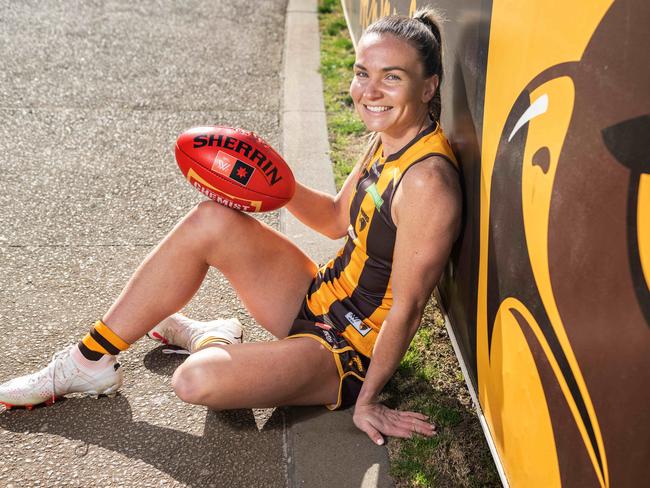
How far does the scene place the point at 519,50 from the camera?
1.93m

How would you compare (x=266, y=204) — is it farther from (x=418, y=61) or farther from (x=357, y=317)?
(x=418, y=61)

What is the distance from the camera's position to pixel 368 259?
2734mm

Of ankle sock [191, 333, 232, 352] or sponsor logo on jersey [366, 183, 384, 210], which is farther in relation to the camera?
ankle sock [191, 333, 232, 352]

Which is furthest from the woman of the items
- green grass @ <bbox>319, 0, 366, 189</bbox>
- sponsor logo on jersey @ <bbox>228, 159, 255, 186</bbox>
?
green grass @ <bbox>319, 0, 366, 189</bbox>

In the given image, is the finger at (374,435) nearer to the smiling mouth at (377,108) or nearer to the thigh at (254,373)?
the thigh at (254,373)

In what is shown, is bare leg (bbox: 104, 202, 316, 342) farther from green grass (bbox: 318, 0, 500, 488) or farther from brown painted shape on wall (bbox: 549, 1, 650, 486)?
brown painted shape on wall (bbox: 549, 1, 650, 486)

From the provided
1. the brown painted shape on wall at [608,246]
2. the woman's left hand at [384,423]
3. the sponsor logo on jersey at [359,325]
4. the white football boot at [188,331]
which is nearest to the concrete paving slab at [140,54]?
the white football boot at [188,331]

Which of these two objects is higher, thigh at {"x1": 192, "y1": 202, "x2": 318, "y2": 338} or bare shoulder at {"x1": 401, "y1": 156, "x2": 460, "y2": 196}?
bare shoulder at {"x1": 401, "y1": 156, "x2": 460, "y2": 196}

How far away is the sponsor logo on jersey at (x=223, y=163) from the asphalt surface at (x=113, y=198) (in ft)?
2.87

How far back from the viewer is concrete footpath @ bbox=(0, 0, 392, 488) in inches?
104

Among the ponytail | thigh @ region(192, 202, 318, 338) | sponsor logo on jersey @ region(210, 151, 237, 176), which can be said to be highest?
the ponytail

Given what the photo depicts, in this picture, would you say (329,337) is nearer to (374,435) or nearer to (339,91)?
(374,435)

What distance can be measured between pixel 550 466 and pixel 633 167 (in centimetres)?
85

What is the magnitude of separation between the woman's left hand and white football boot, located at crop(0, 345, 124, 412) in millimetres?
958
